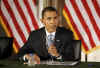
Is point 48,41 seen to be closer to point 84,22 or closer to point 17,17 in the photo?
point 84,22

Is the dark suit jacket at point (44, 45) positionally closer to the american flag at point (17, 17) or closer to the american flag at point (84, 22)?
the american flag at point (84, 22)

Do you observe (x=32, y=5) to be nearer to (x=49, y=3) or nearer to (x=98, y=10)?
(x=49, y=3)

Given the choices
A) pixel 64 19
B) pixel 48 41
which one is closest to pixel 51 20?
pixel 48 41

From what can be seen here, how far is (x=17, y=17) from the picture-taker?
504cm

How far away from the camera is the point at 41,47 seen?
3043 mm

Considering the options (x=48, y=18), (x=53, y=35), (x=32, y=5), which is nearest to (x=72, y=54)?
(x=53, y=35)

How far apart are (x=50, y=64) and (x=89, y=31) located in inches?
96.3

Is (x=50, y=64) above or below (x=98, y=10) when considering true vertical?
below

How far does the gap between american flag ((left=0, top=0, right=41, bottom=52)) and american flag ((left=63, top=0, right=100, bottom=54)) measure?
2.67 ft

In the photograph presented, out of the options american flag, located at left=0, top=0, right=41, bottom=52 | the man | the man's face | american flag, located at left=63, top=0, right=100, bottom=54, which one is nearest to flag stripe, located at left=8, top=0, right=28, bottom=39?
american flag, located at left=0, top=0, right=41, bottom=52

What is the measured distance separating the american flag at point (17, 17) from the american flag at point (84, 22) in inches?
32.0

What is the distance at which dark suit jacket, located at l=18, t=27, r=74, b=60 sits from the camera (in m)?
3.03

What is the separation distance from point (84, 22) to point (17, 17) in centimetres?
149

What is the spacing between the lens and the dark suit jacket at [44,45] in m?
3.03
